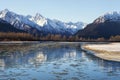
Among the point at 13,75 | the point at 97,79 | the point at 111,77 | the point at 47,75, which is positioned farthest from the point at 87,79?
the point at 13,75

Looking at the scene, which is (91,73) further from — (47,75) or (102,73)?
(47,75)

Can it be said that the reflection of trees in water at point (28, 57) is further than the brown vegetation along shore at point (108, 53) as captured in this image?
No

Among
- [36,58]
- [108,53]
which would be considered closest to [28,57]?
[36,58]

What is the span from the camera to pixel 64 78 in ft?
93.6

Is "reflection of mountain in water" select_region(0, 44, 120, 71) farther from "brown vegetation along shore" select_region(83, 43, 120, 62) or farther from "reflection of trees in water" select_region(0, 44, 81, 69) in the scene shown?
"brown vegetation along shore" select_region(83, 43, 120, 62)

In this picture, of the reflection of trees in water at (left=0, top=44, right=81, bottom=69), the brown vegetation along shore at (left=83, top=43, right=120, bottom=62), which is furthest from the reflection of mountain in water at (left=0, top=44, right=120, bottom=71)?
the brown vegetation along shore at (left=83, top=43, right=120, bottom=62)

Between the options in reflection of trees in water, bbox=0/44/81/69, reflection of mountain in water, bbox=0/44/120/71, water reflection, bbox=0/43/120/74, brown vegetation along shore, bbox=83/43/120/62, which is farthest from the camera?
brown vegetation along shore, bbox=83/43/120/62

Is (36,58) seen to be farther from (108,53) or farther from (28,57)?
(108,53)

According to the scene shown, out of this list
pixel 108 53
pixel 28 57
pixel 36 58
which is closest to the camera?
pixel 36 58

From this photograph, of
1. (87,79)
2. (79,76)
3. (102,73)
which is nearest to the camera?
(87,79)

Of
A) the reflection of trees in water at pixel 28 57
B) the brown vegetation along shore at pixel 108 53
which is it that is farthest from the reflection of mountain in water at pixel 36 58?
the brown vegetation along shore at pixel 108 53

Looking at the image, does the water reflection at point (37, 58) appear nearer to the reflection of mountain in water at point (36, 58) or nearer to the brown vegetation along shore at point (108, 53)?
the reflection of mountain in water at point (36, 58)

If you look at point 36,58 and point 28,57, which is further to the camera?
point 28,57

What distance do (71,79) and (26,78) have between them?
4.40m
